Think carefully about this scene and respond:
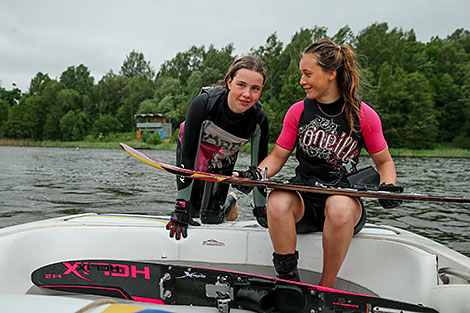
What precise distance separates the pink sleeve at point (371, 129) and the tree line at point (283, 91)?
84.2ft

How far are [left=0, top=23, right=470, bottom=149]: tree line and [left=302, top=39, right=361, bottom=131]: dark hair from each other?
84.3ft

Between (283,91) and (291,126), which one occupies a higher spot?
(283,91)

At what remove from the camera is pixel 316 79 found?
2299mm

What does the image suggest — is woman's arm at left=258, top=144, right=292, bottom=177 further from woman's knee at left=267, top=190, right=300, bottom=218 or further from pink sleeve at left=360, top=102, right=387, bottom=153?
pink sleeve at left=360, top=102, right=387, bottom=153

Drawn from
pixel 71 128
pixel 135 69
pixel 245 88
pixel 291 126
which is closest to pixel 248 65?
pixel 245 88

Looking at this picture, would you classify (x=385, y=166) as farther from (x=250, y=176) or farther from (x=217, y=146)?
(x=217, y=146)

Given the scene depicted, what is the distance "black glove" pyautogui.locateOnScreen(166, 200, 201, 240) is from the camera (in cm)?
254

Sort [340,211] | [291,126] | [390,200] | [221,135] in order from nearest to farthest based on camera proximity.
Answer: [340,211] < [390,200] < [291,126] < [221,135]

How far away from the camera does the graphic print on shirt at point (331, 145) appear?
2.36m

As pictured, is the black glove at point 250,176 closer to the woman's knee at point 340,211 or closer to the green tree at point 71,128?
the woman's knee at point 340,211

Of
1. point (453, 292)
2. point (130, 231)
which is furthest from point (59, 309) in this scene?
point (453, 292)

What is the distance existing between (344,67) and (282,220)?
3.48 feet

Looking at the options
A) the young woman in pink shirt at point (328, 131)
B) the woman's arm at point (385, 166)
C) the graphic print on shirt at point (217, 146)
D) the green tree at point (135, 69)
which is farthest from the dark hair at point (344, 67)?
the green tree at point (135, 69)

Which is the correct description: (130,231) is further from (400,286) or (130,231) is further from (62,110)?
(62,110)
